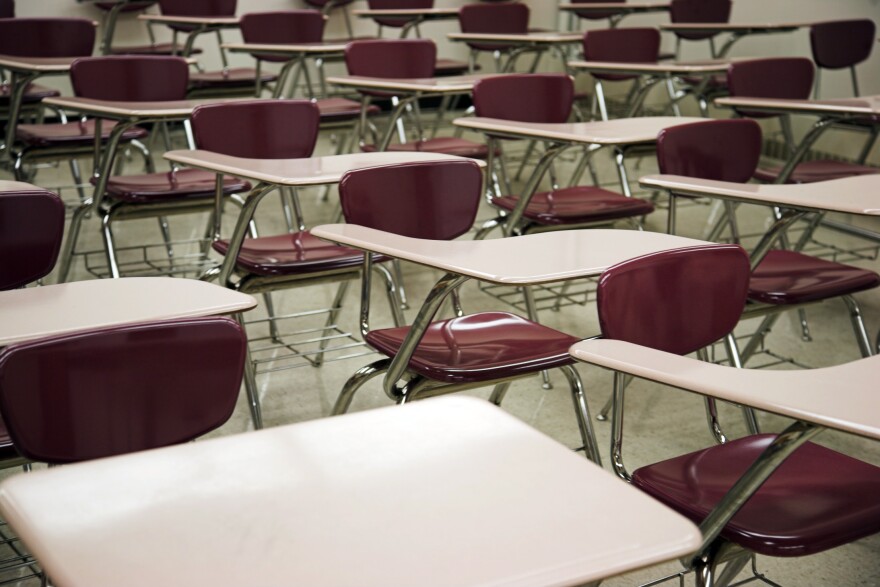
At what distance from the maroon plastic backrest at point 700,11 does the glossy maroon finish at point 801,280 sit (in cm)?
443

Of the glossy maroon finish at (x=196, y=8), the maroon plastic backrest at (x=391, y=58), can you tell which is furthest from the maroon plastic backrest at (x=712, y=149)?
the glossy maroon finish at (x=196, y=8)

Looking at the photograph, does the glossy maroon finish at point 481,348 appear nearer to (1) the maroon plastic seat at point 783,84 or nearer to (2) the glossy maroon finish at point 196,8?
(1) the maroon plastic seat at point 783,84

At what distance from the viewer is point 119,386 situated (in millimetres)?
1511

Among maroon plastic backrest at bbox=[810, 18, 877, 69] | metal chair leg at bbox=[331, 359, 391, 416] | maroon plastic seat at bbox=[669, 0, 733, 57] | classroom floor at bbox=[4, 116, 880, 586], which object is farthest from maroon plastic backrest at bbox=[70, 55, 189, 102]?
maroon plastic seat at bbox=[669, 0, 733, 57]

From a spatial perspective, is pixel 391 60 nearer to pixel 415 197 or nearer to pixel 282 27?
pixel 282 27

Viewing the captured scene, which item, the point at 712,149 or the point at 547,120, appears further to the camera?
the point at 547,120

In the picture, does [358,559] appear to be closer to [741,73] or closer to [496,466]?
[496,466]

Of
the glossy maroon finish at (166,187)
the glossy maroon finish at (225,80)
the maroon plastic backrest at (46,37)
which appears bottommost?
the glossy maroon finish at (166,187)

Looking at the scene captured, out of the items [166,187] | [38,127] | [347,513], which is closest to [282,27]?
[38,127]

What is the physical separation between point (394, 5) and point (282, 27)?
1851 mm

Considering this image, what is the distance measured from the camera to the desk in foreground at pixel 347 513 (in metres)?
0.98

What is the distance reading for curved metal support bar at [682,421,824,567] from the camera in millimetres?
1453

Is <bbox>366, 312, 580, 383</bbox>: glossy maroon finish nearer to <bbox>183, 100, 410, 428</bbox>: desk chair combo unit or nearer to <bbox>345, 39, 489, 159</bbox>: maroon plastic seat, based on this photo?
<bbox>183, 100, 410, 428</bbox>: desk chair combo unit

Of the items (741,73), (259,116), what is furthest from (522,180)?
(259,116)
